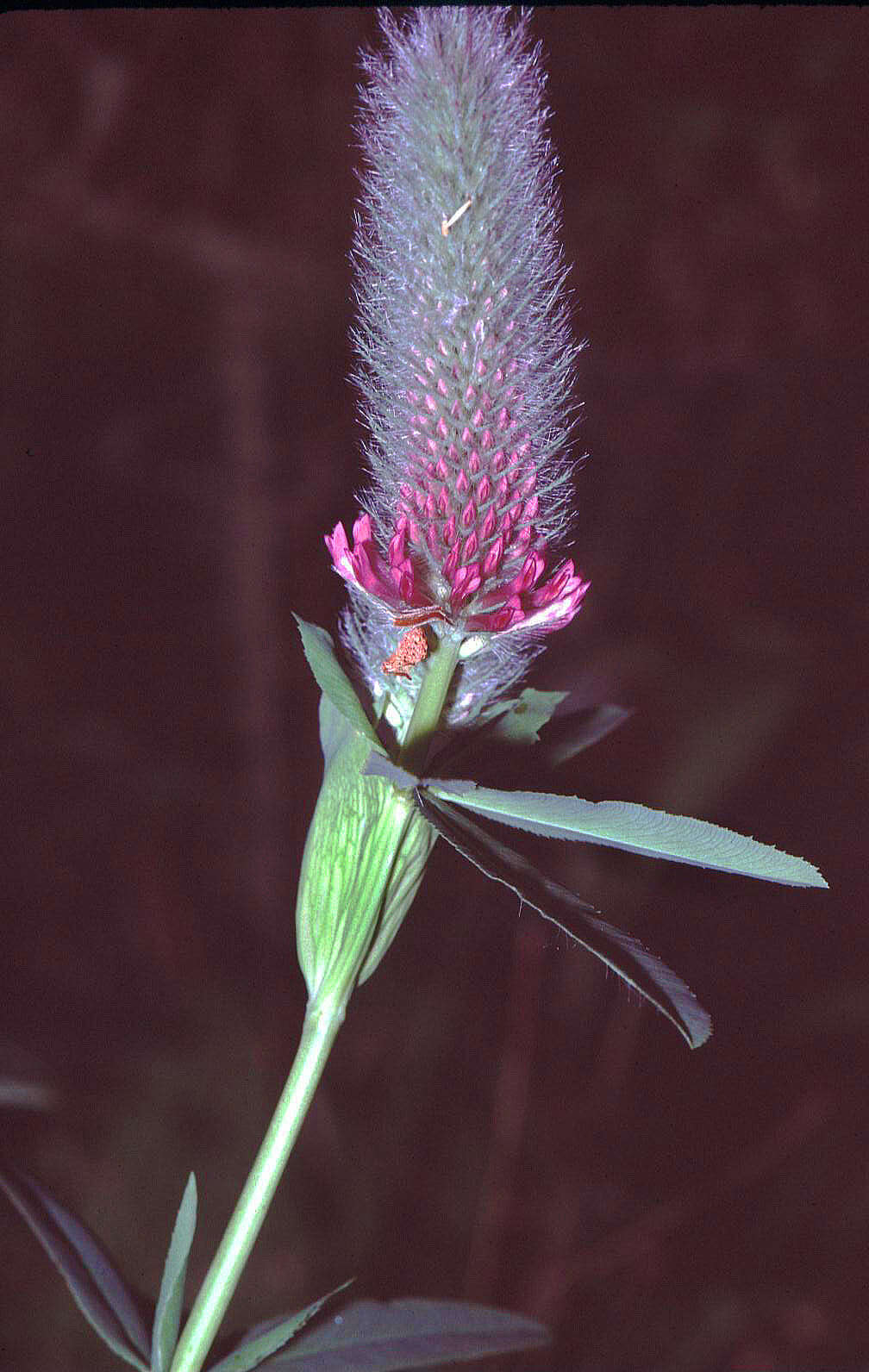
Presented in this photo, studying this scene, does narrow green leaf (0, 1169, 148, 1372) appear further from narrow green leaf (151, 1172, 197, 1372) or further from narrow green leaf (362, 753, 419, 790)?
narrow green leaf (362, 753, 419, 790)

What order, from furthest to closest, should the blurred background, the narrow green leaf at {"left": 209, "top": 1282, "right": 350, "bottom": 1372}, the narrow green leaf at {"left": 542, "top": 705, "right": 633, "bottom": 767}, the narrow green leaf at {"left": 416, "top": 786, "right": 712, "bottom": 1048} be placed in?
the blurred background < the narrow green leaf at {"left": 542, "top": 705, "right": 633, "bottom": 767} < the narrow green leaf at {"left": 209, "top": 1282, "right": 350, "bottom": 1372} < the narrow green leaf at {"left": 416, "top": 786, "right": 712, "bottom": 1048}

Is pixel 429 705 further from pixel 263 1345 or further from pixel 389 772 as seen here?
pixel 263 1345

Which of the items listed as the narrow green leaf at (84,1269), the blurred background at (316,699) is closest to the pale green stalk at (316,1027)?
the narrow green leaf at (84,1269)

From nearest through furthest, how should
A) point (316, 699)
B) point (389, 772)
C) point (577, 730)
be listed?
point (389, 772) → point (577, 730) → point (316, 699)

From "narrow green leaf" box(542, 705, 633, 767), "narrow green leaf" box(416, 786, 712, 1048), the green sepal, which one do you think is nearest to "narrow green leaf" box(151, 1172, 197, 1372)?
the green sepal

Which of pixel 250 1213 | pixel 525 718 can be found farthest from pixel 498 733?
pixel 250 1213

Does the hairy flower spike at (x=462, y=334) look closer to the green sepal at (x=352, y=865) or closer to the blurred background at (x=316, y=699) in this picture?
the green sepal at (x=352, y=865)
